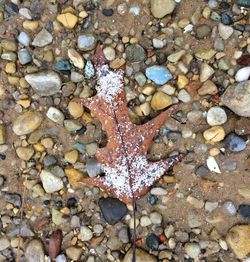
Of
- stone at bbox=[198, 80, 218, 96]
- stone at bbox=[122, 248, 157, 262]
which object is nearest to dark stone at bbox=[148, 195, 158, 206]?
stone at bbox=[122, 248, 157, 262]

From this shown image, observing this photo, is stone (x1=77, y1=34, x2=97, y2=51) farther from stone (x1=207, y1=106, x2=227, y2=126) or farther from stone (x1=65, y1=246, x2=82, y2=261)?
stone (x1=65, y1=246, x2=82, y2=261)

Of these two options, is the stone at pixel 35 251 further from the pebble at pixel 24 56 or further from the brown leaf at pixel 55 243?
the pebble at pixel 24 56

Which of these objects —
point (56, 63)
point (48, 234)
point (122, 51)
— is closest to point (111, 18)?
point (122, 51)

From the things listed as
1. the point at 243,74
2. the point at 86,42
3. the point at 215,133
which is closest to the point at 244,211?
the point at 215,133

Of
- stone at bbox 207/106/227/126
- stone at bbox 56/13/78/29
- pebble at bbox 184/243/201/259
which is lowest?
pebble at bbox 184/243/201/259

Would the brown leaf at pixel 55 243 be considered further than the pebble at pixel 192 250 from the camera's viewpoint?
Yes

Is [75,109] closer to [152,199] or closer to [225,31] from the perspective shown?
[152,199]

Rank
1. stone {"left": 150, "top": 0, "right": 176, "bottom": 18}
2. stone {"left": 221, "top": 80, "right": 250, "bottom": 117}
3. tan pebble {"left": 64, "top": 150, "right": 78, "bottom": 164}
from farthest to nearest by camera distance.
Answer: tan pebble {"left": 64, "top": 150, "right": 78, "bottom": 164} → stone {"left": 150, "top": 0, "right": 176, "bottom": 18} → stone {"left": 221, "top": 80, "right": 250, "bottom": 117}

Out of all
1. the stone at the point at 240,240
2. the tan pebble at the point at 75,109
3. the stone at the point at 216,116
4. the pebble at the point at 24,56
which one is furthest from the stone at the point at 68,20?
the stone at the point at 240,240
